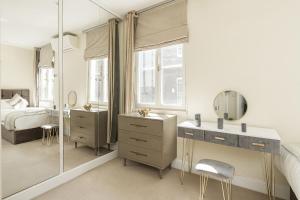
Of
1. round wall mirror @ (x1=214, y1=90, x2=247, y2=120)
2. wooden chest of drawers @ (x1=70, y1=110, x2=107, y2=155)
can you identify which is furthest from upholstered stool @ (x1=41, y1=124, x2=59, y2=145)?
round wall mirror @ (x1=214, y1=90, x2=247, y2=120)

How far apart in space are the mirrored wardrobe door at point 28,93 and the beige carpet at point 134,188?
1.27 feet

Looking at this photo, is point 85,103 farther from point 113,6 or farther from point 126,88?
point 113,6

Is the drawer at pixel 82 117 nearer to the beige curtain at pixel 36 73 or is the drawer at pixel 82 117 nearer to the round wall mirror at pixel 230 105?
the beige curtain at pixel 36 73

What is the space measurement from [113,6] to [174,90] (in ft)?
5.68

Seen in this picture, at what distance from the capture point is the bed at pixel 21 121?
1768 millimetres

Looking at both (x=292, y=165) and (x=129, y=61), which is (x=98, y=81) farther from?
(x=292, y=165)

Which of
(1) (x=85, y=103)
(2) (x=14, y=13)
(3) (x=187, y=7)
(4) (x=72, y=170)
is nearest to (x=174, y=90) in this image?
(3) (x=187, y=7)

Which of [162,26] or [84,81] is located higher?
[162,26]

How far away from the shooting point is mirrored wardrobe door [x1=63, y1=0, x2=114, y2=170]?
2.38m

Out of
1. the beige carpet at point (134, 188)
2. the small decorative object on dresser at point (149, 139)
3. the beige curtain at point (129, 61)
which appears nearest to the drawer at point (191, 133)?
the small decorative object on dresser at point (149, 139)

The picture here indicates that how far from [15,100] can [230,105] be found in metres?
2.66

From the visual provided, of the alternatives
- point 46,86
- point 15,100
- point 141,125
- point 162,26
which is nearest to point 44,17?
point 46,86

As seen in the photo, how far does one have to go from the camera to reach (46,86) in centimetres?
218

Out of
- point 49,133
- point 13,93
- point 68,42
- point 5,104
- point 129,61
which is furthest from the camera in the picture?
point 129,61
